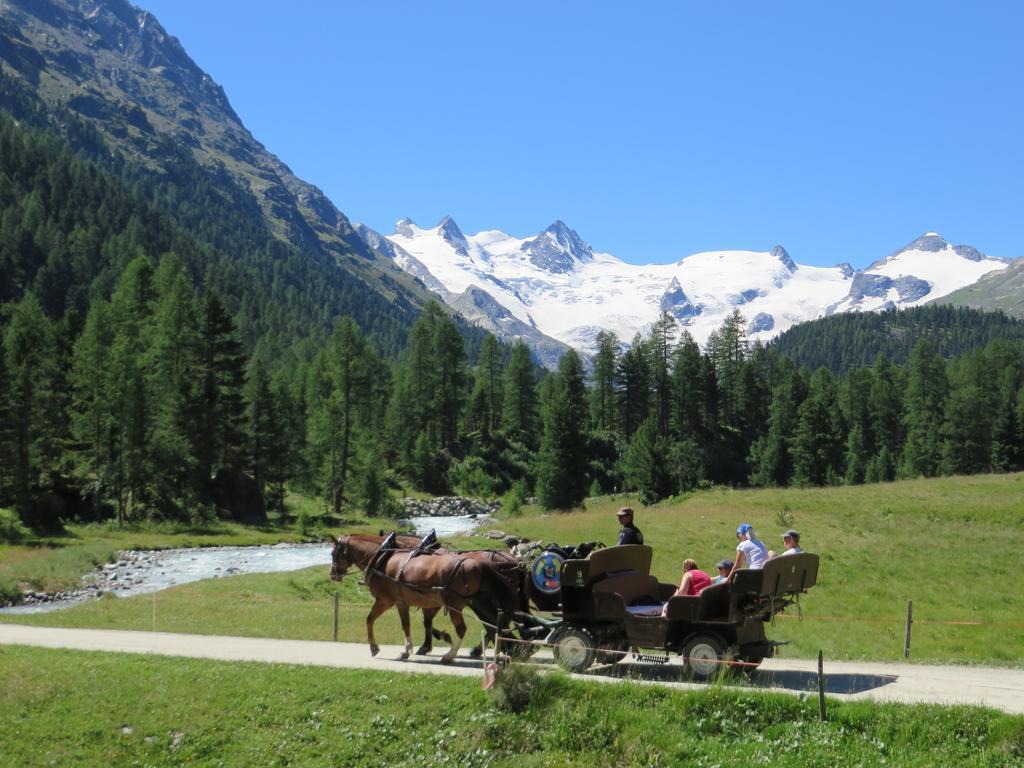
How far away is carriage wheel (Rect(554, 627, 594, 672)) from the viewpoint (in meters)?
15.7

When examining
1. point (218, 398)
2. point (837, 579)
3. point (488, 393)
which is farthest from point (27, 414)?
point (488, 393)

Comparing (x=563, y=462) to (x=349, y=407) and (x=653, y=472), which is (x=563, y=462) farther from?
(x=349, y=407)

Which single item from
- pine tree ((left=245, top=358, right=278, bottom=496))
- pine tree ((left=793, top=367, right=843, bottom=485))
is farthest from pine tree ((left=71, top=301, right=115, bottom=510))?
pine tree ((left=793, top=367, right=843, bottom=485))

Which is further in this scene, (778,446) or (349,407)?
(778,446)

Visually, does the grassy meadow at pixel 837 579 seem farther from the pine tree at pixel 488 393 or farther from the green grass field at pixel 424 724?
the pine tree at pixel 488 393

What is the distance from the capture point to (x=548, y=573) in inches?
650

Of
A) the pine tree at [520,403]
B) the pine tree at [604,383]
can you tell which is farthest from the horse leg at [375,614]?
the pine tree at [604,383]

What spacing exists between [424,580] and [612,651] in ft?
14.3

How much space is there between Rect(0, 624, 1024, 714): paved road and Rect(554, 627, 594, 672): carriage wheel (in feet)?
0.87

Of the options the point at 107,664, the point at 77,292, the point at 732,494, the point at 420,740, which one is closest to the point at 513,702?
the point at 420,740

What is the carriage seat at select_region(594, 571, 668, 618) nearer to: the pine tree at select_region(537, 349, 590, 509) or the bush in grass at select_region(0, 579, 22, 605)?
the bush in grass at select_region(0, 579, 22, 605)

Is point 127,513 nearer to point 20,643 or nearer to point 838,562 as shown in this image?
point 20,643

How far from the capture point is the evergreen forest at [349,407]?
205 ft

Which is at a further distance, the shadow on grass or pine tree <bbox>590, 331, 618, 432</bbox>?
pine tree <bbox>590, 331, 618, 432</bbox>
